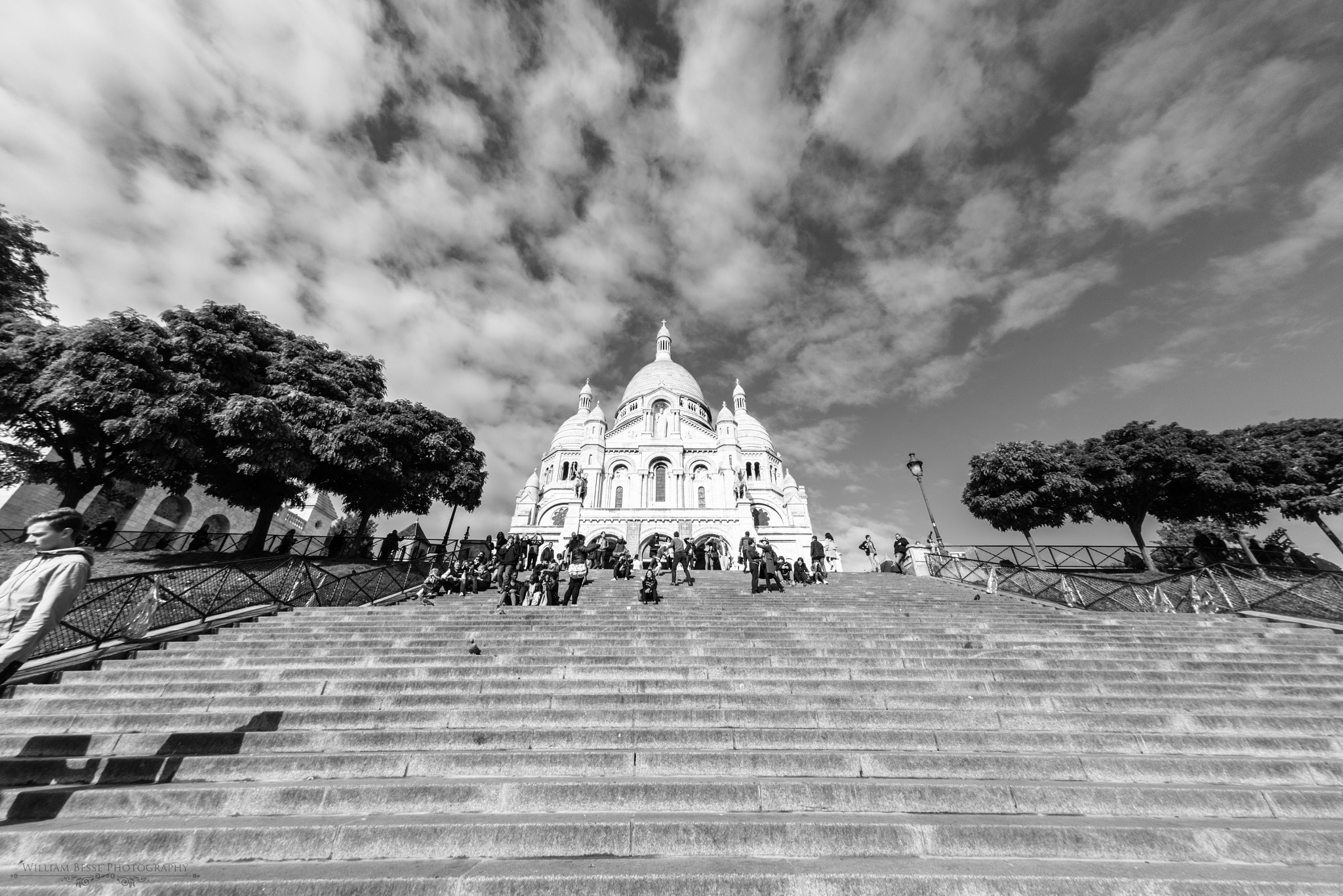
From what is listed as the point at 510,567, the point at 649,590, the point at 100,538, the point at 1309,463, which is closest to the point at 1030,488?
the point at 1309,463

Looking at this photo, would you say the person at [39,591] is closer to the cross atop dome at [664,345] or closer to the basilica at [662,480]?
the basilica at [662,480]

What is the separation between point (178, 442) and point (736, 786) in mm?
19214

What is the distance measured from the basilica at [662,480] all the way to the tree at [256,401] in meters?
16.0

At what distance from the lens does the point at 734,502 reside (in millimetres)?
36344

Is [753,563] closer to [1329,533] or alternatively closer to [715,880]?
[715,880]

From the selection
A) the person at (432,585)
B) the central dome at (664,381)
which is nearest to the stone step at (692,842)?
the person at (432,585)

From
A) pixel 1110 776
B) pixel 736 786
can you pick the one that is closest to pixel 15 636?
pixel 736 786

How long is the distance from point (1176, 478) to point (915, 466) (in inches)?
566

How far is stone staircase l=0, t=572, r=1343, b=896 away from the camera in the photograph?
310 cm

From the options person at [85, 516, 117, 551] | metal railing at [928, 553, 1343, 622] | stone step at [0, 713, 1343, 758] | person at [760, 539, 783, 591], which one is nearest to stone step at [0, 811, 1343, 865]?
stone step at [0, 713, 1343, 758]

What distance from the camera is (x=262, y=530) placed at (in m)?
17.6

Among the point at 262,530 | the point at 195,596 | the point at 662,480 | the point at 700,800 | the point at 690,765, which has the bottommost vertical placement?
the point at 700,800

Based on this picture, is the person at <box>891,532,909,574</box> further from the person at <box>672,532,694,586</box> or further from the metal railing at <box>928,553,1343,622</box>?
the person at <box>672,532,694,586</box>

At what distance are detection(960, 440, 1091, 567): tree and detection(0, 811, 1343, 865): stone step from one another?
886 inches
